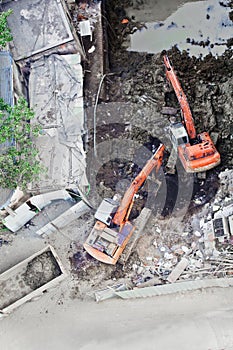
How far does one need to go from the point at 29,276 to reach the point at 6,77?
652 centimetres

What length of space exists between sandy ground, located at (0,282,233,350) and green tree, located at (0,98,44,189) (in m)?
3.89

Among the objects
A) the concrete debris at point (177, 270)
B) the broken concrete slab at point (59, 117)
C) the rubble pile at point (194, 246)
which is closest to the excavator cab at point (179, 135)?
the rubble pile at point (194, 246)

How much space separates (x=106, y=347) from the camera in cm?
1563

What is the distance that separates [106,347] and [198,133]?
7594 millimetres

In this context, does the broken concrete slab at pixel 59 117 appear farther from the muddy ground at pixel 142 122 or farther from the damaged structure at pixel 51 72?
the muddy ground at pixel 142 122

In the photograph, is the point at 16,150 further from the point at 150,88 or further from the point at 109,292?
the point at 150,88

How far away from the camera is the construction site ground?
1574 cm

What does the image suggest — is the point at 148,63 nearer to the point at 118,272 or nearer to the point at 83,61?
the point at 83,61

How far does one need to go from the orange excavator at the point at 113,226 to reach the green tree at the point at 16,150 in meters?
2.53

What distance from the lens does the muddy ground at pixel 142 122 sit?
16.9m

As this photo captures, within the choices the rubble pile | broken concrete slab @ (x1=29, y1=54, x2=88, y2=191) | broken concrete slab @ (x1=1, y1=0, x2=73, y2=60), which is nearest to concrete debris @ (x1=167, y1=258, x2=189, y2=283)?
the rubble pile

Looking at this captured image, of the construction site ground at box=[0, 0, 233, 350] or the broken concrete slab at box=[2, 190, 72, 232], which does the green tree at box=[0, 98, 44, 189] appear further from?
the construction site ground at box=[0, 0, 233, 350]

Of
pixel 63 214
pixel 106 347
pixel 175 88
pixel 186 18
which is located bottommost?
pixel 106 347

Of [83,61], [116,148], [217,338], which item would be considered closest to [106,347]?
[217,338]
